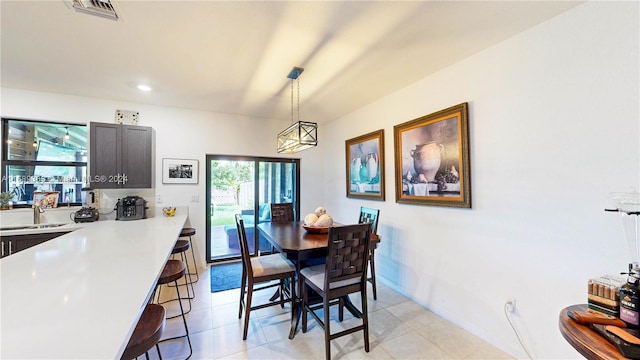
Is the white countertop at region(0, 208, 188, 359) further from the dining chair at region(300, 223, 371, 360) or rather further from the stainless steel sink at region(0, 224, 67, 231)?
the stainless steel sink at region(0, 224, 67, 231)

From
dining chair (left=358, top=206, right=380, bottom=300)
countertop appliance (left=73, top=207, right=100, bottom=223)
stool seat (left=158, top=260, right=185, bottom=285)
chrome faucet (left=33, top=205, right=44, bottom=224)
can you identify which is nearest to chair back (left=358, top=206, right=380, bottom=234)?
dining chair (left=358, top=206, right=380, bottom=300)

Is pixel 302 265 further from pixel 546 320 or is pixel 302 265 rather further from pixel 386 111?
pixel 386 111

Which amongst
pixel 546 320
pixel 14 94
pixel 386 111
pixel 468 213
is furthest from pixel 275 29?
pixel 14 94

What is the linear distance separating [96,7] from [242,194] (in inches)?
124

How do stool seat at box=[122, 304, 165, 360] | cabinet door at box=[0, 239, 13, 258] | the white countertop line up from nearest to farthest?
1. the white countertop
2. stool seat at box=[122, 304, 165, 360]
3. cabinet door at box=[0, 239, 13, 258]

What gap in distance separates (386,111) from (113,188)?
381 centimetres

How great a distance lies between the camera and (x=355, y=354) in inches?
80.0

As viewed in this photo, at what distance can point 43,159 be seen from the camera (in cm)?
330

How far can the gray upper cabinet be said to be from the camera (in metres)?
3.18

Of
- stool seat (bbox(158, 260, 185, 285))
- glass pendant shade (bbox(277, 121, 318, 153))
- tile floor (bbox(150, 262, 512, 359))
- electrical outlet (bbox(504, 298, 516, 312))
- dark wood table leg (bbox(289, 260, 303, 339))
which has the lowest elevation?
tile floor (bbox(150, 262, 512, 359))

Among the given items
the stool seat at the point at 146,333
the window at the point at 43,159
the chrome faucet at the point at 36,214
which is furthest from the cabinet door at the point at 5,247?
the stool seat at the point at 146,333

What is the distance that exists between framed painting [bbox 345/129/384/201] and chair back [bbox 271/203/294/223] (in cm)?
107

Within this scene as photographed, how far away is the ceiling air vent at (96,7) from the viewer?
161 centimetres

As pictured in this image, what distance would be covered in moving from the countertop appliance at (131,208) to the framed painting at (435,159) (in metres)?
3.52
